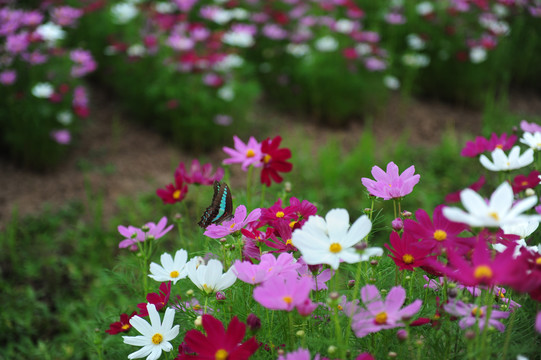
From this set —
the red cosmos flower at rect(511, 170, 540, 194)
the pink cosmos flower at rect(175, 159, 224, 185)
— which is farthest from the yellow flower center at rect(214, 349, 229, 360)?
the red cosmos flower at rect(511, 170, 540, 194)

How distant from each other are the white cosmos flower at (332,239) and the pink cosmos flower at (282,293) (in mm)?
46

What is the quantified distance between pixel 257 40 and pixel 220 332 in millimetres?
4138

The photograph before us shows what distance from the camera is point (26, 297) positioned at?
2.19 metres

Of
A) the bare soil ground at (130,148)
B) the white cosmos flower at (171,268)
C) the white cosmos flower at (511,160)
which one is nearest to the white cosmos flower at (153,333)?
the white cosmos flower at (171,268)

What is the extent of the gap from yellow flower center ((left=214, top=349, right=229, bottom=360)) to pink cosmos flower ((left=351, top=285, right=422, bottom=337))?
0.21 meters

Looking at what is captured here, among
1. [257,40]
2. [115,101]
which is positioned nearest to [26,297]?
[115,101]

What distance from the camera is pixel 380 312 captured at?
2.52ft

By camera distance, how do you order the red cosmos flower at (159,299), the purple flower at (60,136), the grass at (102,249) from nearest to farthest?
the red cosmos flower at (159,299) < the grass at (102,249) < the purple flower at (60,136)

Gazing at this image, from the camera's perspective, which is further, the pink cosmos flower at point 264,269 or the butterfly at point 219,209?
the butterfly at point 219,209

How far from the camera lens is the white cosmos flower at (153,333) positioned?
0.86m

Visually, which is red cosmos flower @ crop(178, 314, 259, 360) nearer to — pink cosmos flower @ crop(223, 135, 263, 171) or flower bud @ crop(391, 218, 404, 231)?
flower bud @ crop(391, 218, 404, 231)

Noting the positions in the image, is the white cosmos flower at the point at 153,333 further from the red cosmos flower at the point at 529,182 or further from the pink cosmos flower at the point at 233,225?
the red cosmos flower at the point at 529,182

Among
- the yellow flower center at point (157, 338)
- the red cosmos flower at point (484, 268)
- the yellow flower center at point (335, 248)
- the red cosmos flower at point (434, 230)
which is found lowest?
the yellow flower center at point (157, 338)

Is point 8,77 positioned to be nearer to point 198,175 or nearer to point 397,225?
point 198,175
